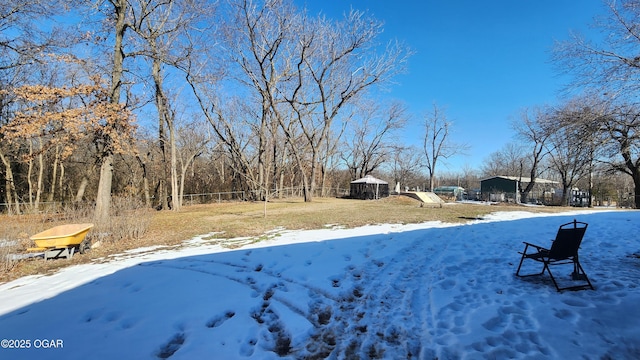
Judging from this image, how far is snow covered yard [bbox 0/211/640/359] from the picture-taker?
8.54ft

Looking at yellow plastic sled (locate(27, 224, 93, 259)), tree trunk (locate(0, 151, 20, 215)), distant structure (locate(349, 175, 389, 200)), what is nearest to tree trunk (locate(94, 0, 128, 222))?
yellow plastic sled (locate(27, 224, 93, 259))

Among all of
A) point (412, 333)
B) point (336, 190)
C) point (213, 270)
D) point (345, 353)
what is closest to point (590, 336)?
point (412, 333)

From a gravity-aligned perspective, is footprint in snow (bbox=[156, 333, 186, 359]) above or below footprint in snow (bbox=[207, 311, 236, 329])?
below

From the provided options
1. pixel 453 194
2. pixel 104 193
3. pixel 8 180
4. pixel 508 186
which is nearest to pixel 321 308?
pixel 104 193

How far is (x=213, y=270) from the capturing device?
4801 mm

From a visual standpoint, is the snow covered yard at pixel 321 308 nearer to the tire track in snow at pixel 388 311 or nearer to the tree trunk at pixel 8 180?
the tire track in snow at pixel 388 311

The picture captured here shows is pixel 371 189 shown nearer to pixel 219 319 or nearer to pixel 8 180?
pixel 8 180

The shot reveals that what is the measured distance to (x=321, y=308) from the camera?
3.56 meters

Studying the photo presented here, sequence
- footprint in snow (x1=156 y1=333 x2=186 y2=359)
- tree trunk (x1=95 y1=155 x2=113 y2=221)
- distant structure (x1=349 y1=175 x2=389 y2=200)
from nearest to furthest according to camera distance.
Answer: footprint in snow (x1=156 y1=333 x2=186 y2=359) → tree trunk (x1=95 y1=155 x2=113 y2=221) → distant structure (x1=349 y1=175 x2=389 y2=200)

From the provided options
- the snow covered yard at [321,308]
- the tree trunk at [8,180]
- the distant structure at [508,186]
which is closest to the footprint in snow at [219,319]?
the snow covered yard at [321,308]

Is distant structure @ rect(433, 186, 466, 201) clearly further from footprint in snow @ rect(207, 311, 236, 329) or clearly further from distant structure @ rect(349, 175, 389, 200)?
footprint in snow @ rect(207, 311, 236, 329)

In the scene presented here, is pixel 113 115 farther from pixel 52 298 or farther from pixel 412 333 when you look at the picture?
pixel 412 333

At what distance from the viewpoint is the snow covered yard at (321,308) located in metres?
2.60

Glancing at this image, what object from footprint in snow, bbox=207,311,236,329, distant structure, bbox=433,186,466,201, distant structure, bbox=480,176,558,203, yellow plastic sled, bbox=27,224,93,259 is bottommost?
footprint in snow, bbox=207,311,236,329
